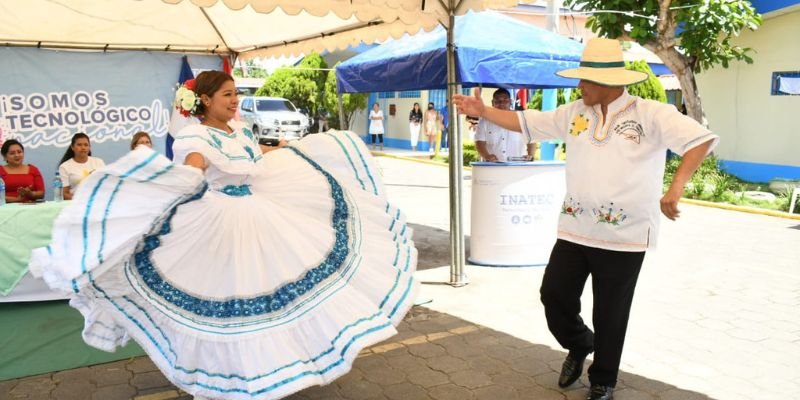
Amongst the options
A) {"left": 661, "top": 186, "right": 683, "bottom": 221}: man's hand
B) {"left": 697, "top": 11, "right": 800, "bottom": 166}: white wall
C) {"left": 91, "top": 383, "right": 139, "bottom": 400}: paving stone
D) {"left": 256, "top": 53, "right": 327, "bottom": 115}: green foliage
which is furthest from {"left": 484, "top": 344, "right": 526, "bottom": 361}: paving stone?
{"left": 256, "top": 53, "right": 327, "bottom": 115}: green foliage

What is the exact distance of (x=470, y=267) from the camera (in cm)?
650

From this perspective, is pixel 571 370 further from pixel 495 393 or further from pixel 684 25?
pixel 684 25

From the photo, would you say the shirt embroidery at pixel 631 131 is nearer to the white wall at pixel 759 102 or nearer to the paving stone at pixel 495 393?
the paving stone at pixel 495 393

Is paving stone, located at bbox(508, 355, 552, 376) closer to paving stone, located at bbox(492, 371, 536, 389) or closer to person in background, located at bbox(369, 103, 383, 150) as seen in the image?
paving stone, located at bbox(492, 371, 536, 389)

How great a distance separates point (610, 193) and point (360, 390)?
5.48 ft

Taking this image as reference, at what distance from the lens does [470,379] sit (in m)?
3.87

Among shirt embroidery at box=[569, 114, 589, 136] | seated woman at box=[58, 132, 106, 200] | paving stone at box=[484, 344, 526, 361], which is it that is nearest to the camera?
shirt embroidery at box=[569, 114, 589, 136]

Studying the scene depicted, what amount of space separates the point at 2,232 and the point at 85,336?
2716 millimetres

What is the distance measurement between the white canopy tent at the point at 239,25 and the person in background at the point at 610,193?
203cm

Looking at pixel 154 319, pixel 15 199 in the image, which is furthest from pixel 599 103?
pixel 15 199

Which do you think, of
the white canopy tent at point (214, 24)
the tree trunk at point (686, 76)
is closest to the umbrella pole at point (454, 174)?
the white canopy tent at point (214, 24)

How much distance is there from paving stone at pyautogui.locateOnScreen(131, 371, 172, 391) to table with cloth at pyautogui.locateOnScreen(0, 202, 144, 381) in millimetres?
353

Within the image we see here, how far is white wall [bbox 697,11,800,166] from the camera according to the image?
12695 millimetres

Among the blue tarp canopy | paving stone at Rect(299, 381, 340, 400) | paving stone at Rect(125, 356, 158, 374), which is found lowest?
paving stone at Rect(299, 381, 340, 400)
